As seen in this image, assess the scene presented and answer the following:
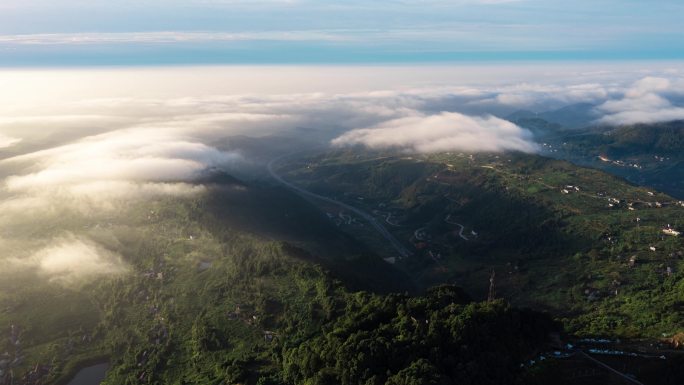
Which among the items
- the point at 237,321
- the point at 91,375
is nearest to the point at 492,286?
the point at 237,321

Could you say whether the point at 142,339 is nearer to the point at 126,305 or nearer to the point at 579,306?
the point at 126,305

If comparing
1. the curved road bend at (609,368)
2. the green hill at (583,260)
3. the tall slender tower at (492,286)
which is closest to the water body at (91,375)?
the curved road bend at (609,368)

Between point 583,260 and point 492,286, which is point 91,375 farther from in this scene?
point 583,260

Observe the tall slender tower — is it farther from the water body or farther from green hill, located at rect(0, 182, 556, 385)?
the water body

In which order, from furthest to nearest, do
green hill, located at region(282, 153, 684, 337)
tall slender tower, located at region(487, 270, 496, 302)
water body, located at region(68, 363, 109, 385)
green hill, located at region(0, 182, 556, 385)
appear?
tall slender tower, located at region(487, 270, 496, 302)
green hill, located at region(282, 153, 684, 337)
water body, located at region(68, 363, 109, 385)
green hill, located at region(0, 182, 556, 385)

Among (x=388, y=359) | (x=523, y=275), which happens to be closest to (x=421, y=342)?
(x=388, y=359)

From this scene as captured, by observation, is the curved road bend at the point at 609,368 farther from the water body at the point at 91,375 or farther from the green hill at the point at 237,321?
the water body at the point at 91,375

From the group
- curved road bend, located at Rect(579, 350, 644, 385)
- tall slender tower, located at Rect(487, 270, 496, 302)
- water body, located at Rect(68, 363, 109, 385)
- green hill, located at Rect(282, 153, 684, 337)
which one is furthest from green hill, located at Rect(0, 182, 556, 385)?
tall slender tower, located at Rect(487, 270, 496, 302)

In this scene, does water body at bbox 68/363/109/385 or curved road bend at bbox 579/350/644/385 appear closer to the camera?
curved road bend at bbox 579/350/644/385
